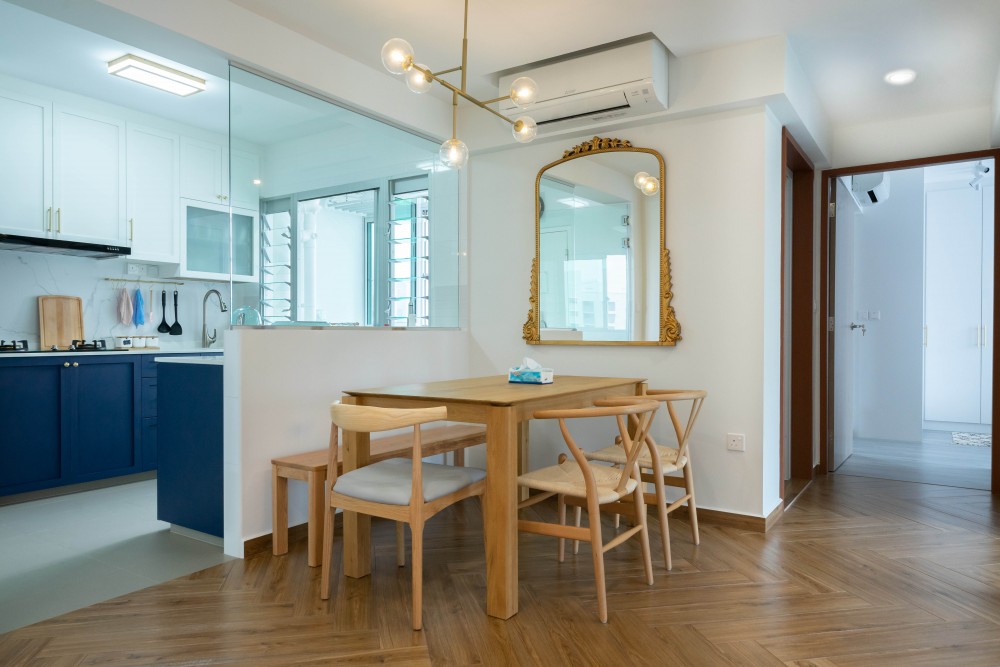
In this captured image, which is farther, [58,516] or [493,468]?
[58,516]

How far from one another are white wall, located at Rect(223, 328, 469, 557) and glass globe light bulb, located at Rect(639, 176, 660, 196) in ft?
5.61

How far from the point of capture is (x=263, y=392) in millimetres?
3146

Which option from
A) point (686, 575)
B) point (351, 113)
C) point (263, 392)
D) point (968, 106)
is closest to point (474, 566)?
point (686, 575)

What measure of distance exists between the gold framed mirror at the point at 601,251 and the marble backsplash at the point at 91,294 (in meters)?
2.98

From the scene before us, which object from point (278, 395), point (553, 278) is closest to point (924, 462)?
point (553, 278)

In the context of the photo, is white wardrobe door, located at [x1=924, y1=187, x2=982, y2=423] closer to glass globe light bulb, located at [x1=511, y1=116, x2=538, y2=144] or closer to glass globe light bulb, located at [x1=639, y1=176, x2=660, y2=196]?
glass globe light bulb, located at [x1=639, y1=176, x2=660, y2=196]

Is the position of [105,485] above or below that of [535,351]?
below

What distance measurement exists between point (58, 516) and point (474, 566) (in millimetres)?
2530

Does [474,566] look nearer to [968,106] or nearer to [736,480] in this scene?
[736,480]

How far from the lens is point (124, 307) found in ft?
16.5

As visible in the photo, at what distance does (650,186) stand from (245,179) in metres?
2.19

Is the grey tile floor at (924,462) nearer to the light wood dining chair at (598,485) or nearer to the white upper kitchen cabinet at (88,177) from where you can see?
the light wood dining chair at (598,485)

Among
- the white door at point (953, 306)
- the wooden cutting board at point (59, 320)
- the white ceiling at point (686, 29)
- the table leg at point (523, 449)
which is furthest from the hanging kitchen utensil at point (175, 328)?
the white door at point (953, 306)

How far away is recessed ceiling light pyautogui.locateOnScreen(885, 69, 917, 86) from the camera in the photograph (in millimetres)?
3789
